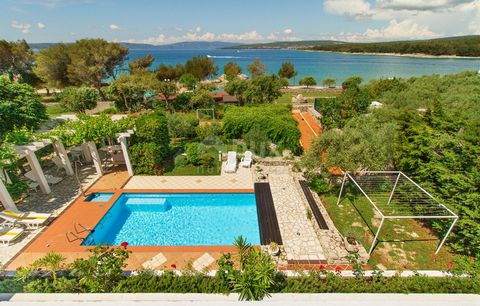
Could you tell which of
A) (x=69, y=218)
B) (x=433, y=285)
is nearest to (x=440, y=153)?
(x=433, y=285)

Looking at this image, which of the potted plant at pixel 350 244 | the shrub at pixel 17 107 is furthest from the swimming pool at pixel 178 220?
the shrub at pixel 17 107

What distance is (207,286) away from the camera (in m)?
6.07

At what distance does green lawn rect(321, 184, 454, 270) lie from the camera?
8245mm

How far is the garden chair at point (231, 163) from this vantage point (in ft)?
47.5

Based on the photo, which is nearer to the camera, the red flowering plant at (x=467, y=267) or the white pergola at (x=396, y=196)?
the red flowering plant at (x=467, y=267)

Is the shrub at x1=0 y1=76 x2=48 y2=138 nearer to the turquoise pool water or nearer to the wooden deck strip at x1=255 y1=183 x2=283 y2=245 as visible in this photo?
the turquoise pool water

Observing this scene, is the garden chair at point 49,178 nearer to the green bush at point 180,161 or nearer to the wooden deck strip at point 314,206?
the green bush at point 180,161

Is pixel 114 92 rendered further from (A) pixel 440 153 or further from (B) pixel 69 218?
(A) pixel 440 153

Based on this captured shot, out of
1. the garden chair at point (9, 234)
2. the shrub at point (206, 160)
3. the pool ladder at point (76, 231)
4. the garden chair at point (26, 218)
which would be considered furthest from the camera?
the shrub at point (206, 160)

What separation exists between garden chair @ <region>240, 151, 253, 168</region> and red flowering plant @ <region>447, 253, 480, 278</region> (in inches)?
411

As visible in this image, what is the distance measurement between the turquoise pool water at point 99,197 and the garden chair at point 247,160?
26.3 ft

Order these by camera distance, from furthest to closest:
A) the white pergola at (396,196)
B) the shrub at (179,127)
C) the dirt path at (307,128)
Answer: the dirt path at (307,128) → the shrub at (179,127) → the white pergola at (396,196)

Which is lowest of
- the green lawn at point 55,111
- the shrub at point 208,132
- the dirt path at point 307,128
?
the dirt path at point 307,128

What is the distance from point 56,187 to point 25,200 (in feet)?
4.59
